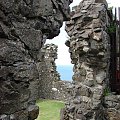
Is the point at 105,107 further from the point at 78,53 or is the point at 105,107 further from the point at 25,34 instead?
the point at 25,34

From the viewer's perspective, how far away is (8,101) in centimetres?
352

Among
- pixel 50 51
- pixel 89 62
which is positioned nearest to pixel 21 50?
pixel 89 62

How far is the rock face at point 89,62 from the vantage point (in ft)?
29.1

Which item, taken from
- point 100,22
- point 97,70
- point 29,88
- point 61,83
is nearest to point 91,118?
point 97,70

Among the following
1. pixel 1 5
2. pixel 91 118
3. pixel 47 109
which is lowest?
pixel 47 109

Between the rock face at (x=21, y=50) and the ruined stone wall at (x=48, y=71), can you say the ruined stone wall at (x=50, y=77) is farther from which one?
the rock face at (x=21, y=50)

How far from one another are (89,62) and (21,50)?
581cm

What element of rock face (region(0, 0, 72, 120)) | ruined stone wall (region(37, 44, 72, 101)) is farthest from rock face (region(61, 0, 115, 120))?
ruined stone wall (region(37, 44, 72, 101))

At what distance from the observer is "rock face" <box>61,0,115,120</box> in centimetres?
888

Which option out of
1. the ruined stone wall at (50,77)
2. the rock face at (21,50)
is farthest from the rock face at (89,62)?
the ruined stone wall at (50,77)

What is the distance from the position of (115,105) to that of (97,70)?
1369mm

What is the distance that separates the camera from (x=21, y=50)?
3.71m

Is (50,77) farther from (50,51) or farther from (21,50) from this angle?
(21,50)

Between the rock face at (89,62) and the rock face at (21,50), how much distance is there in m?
→ 4.88
